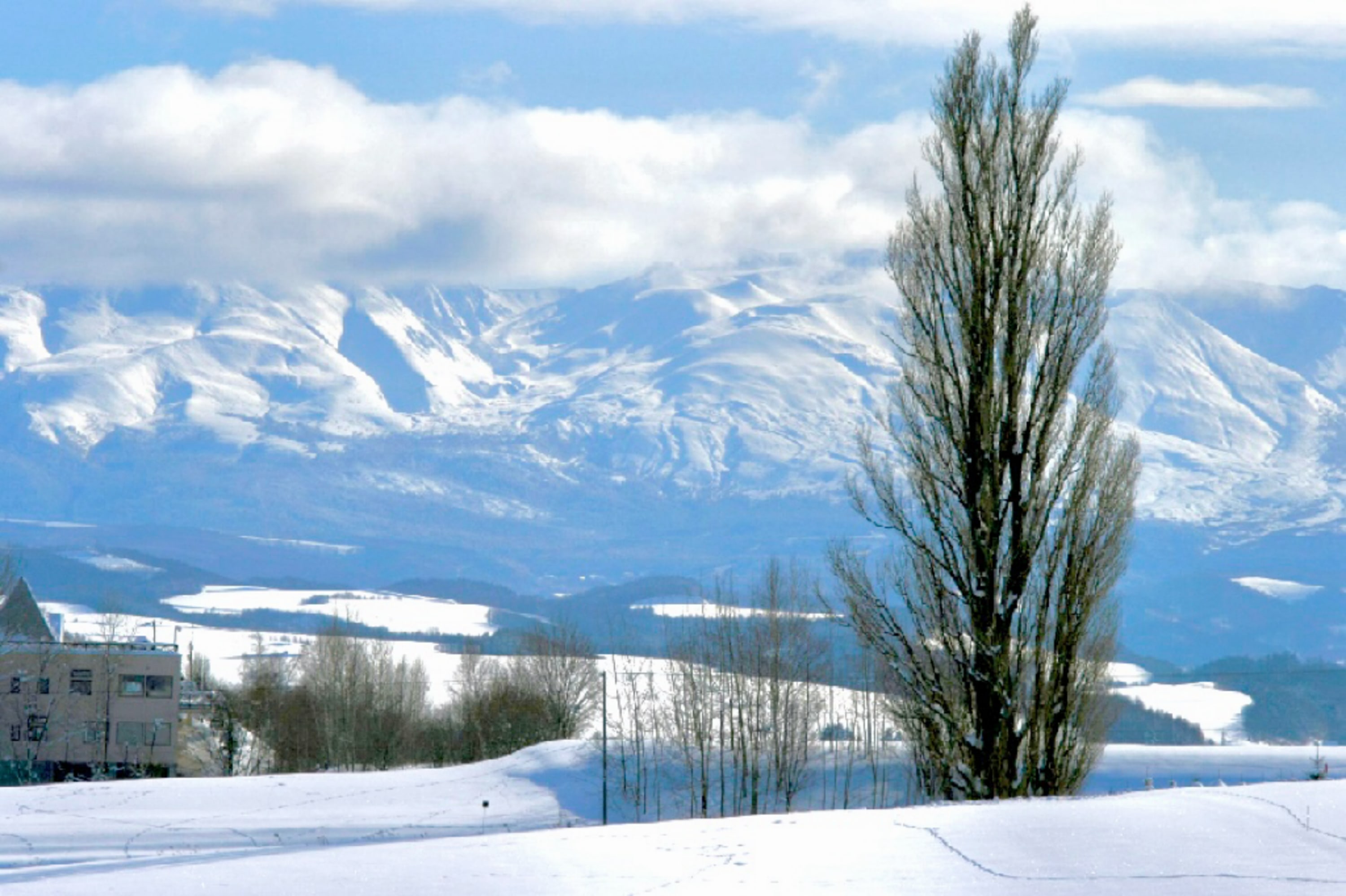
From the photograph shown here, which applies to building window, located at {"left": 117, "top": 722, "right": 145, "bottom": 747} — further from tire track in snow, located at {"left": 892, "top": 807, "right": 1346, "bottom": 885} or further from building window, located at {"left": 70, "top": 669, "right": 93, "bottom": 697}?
tire track in snow, located at {"left": 892, "top": 807, "right": 1346, "bottom": 885}

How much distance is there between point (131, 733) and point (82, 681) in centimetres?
353

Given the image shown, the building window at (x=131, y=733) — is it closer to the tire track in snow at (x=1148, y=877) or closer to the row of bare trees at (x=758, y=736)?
the row of bare trees at (x=758, y=736)

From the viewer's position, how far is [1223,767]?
41.0 m

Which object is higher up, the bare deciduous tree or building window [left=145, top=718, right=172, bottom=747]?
the bare deciduous tree

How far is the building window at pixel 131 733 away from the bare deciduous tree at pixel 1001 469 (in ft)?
210

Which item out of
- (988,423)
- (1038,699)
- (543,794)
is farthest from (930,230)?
(543,794)

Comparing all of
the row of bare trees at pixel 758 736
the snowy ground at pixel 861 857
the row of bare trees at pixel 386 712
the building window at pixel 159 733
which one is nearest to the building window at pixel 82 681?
the building window at pixel 159 733

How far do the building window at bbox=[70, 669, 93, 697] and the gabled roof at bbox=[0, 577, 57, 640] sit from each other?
2.93 metres

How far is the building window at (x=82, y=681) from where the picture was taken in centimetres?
7831

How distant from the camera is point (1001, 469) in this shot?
2200 cm

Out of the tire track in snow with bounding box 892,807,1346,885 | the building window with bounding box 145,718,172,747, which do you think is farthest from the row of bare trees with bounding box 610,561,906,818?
the building window with bounding box 145,718,172,747

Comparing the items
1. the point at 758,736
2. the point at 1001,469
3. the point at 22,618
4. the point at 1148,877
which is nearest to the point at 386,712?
the point at 22,618

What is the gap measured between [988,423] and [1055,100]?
4.97m

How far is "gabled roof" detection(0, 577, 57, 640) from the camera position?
82.4 metres
